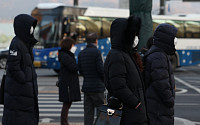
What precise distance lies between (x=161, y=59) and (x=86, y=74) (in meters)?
2.35

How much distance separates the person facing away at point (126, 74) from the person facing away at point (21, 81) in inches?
43.1

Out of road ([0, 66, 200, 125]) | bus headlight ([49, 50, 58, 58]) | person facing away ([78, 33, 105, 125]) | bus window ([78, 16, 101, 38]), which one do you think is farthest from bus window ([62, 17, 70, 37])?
person facing away ([78, 33, 105, 125])

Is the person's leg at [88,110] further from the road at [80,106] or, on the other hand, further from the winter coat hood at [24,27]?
the winter coat hood at [24,27]

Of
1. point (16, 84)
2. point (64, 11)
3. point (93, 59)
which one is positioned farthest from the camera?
point (64, 11)

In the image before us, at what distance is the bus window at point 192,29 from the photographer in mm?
23828

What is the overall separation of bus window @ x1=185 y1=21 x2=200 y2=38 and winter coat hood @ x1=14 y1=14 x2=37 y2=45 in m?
19.7

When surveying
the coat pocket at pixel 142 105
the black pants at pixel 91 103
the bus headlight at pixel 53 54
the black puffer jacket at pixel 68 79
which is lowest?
the bus headlight at pixel 53 54

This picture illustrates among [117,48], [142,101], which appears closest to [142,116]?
[142,101]

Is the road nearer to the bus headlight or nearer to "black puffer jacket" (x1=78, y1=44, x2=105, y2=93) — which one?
"black puffer jacket" (x1=78, y1=44, x2=105, y2=93)

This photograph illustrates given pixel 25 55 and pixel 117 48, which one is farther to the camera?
pixel 25 55

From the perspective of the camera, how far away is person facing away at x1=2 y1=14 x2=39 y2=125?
15.5ft

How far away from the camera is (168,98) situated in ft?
15.8

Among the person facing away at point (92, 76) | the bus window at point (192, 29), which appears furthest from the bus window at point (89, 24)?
the person facing away at point (92, 76)

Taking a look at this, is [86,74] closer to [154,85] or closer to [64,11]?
[154,85]
